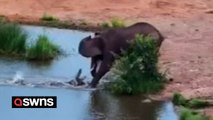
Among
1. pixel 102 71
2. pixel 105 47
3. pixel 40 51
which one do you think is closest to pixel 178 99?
pixel 102 71

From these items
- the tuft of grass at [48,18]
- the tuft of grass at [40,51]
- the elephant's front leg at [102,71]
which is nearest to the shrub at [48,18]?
the tuft of grass at [48,18]

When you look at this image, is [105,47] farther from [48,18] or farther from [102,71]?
[48,18]

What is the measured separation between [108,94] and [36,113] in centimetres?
192

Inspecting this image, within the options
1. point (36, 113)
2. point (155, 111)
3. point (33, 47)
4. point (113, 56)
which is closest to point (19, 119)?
point (36, 113)

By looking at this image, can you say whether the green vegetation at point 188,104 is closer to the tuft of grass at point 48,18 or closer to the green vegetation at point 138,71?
the green vegetation at point 138,71

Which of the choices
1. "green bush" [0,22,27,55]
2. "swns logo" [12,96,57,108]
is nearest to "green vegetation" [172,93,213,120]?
"swns logo" [12,96,57,108]

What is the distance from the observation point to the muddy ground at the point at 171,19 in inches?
596

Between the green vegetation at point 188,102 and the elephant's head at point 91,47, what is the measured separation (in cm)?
201

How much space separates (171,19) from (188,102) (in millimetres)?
10521

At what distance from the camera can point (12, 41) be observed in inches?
674

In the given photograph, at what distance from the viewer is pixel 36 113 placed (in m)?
12.5

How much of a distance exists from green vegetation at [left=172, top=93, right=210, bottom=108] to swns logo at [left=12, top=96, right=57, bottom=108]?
183cm

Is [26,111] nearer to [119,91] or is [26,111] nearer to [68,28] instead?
[119,91]

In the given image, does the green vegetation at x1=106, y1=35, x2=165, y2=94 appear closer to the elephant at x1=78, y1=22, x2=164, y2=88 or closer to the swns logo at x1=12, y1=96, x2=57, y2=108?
the elephant at x1=78, y1=22, x2=164, y2=88
